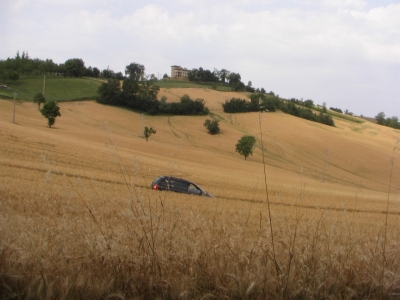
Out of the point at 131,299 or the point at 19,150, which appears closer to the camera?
the point at 131,299

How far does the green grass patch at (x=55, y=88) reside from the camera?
79.6 meters

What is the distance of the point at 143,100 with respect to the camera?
8869 cm

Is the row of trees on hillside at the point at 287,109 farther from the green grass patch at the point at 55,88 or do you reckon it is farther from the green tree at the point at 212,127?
the green grass patch at the point at 55,88

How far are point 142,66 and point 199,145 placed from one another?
49217 millimetres

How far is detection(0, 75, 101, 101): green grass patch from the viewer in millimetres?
79581

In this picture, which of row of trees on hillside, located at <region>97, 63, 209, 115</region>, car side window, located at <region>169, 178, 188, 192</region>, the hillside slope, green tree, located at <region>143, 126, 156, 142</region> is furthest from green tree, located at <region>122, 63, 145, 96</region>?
car side window, located at <region>169, 178, 188, 192</region>

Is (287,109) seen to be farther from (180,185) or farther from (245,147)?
(180,185)

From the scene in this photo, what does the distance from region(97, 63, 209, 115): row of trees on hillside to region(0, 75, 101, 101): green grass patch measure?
370 centimetres

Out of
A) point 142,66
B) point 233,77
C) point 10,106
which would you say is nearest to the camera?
point 10,106

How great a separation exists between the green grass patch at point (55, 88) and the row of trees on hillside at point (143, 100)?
3.70 m

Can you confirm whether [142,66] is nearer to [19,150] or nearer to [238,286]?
[19,150]

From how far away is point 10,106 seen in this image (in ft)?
225

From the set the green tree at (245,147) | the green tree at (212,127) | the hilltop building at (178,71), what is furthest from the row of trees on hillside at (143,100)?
the hilltop building at (178,71)

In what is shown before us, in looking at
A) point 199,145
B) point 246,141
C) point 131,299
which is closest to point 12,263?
point 131,299
